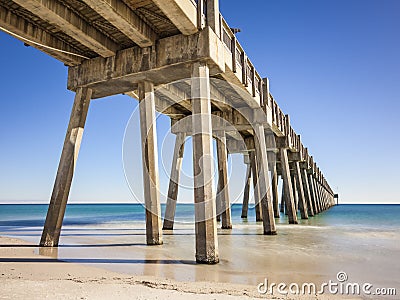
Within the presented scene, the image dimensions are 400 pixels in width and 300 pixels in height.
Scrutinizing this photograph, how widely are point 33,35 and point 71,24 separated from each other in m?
1.28

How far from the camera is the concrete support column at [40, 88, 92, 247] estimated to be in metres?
8.56

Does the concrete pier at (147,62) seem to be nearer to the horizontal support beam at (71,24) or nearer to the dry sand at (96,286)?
the horizontal support beam at (71,24)

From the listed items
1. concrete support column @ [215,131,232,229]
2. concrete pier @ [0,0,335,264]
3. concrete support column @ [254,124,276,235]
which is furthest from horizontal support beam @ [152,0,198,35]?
concrete support column @ [215,131,232,229]

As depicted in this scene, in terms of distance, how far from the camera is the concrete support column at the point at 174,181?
550 inches

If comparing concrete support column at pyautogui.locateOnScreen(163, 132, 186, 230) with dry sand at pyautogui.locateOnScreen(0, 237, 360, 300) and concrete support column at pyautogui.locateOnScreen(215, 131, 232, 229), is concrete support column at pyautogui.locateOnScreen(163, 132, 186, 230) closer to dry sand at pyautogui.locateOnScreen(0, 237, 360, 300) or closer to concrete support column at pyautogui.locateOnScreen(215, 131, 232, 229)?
concrete support column at pyautogui.locateOnScreen(215, 131, 232, 229)

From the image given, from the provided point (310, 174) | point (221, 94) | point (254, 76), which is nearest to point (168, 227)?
point (221, 94)

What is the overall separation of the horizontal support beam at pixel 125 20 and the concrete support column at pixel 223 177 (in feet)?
22.9

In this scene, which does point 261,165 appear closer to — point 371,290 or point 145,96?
point 145,96

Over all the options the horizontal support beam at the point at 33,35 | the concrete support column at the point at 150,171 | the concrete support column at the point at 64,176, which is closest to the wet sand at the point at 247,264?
the concrete support column at the point at 150,171

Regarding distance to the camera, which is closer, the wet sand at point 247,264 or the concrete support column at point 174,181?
the wet sand at point 247,264

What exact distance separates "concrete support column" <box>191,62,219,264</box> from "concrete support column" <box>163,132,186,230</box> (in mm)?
7162

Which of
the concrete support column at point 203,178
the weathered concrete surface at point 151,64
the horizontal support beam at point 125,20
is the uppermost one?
the horizontal support beam at point 125,20

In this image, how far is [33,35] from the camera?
7816 mm
